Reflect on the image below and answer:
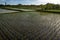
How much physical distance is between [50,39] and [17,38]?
5.87 ft

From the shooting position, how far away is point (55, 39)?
5.84 m

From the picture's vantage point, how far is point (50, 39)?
19.0 ft

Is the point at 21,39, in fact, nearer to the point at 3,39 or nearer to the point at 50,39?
the point at 3,39

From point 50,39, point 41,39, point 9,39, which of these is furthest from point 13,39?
point 50,39

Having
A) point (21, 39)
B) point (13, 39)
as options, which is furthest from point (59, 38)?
point (13, 39)

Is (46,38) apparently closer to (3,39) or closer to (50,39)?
(50,39)

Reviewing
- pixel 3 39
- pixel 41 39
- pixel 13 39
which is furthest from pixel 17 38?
pixel 41 39

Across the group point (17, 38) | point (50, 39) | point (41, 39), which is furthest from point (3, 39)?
point (50, 39)

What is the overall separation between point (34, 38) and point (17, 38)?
3.07 feet

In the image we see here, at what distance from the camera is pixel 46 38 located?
6004 mm

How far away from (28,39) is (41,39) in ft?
2.27

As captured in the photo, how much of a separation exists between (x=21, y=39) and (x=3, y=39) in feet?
3.11

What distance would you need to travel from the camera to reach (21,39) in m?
5.82

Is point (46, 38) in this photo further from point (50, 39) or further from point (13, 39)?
point (13, 39)
